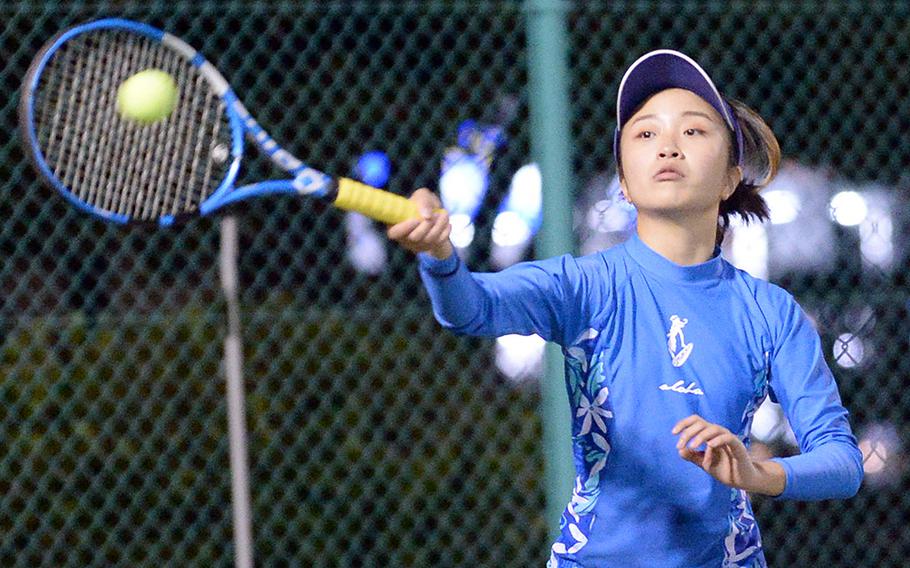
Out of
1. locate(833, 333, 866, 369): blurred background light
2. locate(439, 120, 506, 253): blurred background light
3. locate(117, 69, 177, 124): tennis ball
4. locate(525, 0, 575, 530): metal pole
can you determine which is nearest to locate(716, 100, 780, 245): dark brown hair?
locate(117, 69, 177, 124): tennis ball

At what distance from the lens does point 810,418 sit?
2.34 metres

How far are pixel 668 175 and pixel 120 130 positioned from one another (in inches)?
44.3

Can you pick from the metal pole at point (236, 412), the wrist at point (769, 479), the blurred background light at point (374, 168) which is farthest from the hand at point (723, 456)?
the blurred background light at point (374, 168)

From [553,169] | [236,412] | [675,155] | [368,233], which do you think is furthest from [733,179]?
[368,233]

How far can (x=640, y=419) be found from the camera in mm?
2318

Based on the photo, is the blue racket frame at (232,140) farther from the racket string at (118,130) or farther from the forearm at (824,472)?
the forearm at (824,472)

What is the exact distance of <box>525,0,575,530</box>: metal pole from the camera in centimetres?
404

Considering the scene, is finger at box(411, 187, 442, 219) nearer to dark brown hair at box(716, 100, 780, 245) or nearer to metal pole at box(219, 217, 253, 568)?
dark brown hair at box(716, 100, 780, 245)

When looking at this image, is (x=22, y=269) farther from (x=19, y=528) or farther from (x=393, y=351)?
(x=393, y=351)

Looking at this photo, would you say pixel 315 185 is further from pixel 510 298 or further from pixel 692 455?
pixel 692 455

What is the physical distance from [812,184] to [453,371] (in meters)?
1.22

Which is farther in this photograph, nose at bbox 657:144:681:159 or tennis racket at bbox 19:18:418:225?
tennis racket at bbox 19:18:418:225

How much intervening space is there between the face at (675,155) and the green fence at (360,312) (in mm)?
1971

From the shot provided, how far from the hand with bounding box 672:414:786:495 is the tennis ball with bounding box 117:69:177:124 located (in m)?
1.30
